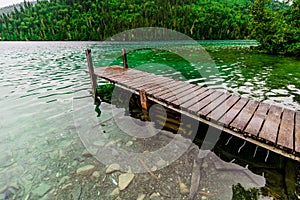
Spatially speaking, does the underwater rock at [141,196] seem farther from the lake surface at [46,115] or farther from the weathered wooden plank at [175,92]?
the weathered wooden plank at [175,92]

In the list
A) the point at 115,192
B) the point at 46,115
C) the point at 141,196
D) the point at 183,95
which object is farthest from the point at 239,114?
the point at 46,115

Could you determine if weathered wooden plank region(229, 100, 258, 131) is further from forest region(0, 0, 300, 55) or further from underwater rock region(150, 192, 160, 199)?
forest region(0, 0, 300, 55)

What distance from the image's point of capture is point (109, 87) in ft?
37.0

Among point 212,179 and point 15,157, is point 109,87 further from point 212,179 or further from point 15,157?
point 212,179

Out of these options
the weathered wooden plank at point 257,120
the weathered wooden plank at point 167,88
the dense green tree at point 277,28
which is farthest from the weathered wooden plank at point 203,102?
the dense green tree at point 277,28

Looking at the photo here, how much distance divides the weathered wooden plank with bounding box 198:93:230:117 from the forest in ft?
77.9

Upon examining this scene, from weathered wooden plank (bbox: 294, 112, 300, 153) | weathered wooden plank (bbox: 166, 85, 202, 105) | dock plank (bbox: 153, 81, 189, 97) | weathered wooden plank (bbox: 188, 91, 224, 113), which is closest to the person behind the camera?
weathered wooden plank (bbox: 294, 112, 300, 153)

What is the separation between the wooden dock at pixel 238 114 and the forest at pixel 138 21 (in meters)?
23.9

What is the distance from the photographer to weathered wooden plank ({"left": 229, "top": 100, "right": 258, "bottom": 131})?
13.6ft

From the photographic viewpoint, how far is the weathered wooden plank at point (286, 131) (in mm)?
3453

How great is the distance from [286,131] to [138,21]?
93368 millimetres

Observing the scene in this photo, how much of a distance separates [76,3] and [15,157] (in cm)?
16420

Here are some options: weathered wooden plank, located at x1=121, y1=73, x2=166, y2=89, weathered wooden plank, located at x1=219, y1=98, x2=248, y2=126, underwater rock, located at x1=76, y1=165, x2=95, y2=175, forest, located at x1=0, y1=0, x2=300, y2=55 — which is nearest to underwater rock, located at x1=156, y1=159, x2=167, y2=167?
underwater rock, located at x1=76, y1=165, x2=95, y2=175

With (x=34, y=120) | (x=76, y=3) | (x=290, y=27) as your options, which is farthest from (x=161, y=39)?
(x=76, y=3)
